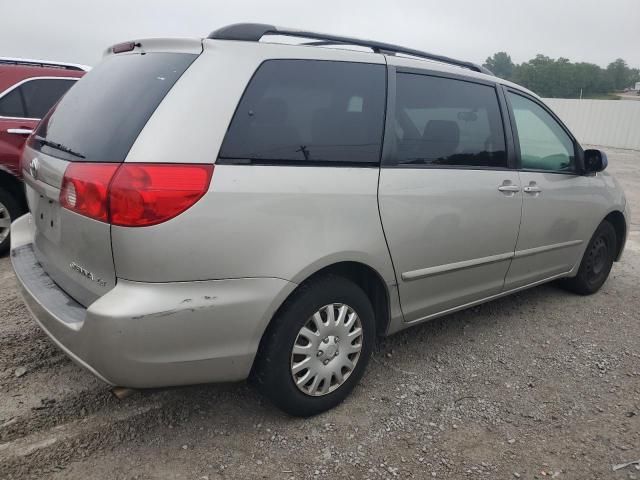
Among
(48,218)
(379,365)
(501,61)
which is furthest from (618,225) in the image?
(501,61)

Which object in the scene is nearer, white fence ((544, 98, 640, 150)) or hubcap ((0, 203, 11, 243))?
hubcap ((0, 203, 11, 243))

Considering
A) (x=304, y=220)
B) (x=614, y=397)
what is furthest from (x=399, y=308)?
(x=614, y=397)

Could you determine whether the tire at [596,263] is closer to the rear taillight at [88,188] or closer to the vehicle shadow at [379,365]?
the vehicle shadow at [379,365]

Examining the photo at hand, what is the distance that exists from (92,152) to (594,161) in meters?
3.54

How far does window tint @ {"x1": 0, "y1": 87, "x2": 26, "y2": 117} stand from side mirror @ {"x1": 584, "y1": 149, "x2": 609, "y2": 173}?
485 centimetres

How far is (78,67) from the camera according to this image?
543cm

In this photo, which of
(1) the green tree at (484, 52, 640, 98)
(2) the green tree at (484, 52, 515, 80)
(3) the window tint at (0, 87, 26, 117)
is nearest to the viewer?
(3) the window tint at (0, 87, 26, 117)

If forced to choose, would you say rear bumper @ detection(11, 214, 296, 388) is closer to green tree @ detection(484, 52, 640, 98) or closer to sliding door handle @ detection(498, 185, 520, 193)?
sliding door handle @ detection(498, 185, 520, 193)

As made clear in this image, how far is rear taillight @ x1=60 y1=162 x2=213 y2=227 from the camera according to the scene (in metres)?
1.89

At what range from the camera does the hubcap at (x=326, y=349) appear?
2385mm

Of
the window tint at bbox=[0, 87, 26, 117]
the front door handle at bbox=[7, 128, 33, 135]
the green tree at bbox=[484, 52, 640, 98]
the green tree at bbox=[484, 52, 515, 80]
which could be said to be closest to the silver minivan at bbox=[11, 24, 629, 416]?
the front door handle at bbox=[7, 128, 33, 135]

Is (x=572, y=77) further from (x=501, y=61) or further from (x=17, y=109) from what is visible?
(x=17, y=109)

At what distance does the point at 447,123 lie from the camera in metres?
2.97

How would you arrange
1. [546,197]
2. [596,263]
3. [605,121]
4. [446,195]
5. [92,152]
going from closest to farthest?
[92,152], [446,195], [546,197], [596,263], [605,121]
